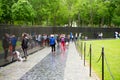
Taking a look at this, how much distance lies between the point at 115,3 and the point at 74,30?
805 inches

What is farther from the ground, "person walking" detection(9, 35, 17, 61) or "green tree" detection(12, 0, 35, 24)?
"green tree" detection(12, 0, 35, 24)

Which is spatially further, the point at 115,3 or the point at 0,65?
the point at 115,3

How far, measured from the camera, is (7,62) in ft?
77.2

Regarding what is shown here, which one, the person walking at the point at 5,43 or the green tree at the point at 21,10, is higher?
the green tree at the point at 21,10

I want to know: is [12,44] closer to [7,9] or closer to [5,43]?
[5,43]

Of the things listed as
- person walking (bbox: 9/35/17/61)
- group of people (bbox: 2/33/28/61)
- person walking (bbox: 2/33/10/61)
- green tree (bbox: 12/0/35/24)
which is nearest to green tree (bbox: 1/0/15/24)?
green tree (bbox: 12/0/35/24)

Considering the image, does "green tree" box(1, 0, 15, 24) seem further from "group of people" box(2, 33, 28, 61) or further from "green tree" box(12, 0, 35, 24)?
"group of people" box(2, 33, 28, 61)

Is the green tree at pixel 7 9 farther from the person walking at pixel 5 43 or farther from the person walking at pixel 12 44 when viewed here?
the person walking at pixel 5 43

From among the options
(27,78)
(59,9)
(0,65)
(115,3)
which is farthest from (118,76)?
(115,3)

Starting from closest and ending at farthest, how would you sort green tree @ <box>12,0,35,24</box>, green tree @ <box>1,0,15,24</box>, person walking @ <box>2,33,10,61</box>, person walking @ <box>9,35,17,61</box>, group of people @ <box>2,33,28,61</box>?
person walking @ <box>2,33,10,61</box> < group of people @ <box>2,33,28,61</box> < person walking @ <box>9,35,17,61</box> < green tree @ <box>12,0,35,24</box> < green tree @ <box>1,0,15,24</box>

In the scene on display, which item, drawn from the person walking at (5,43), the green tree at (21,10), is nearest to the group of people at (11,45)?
the person walking at (5,43)

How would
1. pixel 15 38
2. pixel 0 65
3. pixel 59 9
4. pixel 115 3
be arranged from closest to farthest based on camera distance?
pixel 0 65
pixel 15 38
pixel 59 9
pixel 115 3

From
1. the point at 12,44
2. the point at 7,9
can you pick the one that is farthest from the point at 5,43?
the point at 7,9

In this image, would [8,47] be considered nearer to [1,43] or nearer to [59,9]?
[1,43]
